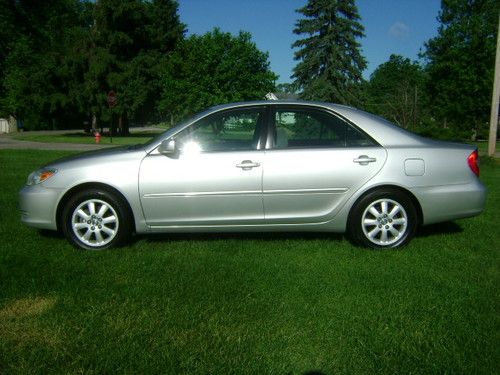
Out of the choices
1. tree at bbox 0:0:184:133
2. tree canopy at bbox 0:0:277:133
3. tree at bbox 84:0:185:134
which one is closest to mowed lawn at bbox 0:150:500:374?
tree canopy at bbox 0:0:277:133

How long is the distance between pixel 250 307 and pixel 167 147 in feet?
6.73

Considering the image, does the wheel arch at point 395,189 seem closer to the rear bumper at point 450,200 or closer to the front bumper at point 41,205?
the rear bumper at point 450,200

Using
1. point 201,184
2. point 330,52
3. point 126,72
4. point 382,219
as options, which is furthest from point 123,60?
point 382,219

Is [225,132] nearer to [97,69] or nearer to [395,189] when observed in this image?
[395,189]

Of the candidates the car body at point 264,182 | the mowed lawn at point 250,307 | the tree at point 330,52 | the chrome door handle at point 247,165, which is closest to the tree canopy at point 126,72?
the tree at point 330,52

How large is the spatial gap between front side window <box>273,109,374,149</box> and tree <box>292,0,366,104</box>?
92.4 feet

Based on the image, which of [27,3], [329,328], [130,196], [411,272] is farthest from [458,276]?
[27,3]

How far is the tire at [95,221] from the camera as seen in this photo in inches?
204

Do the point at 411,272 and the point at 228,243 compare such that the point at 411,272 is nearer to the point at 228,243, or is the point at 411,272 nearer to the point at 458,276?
the point at 458,276

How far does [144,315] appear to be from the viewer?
349 cm

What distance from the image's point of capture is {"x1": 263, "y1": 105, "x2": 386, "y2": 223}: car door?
512 centimetres

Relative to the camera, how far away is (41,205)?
525 cm

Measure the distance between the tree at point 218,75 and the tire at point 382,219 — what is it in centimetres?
3604

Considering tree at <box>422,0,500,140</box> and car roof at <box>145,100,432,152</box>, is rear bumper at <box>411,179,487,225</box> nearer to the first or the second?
car roof at <box>145,100,432,152</box>
